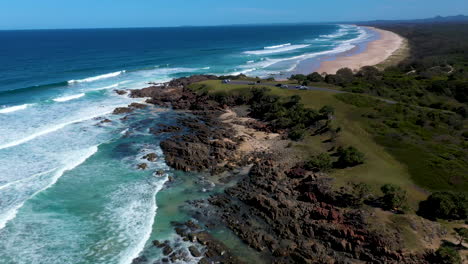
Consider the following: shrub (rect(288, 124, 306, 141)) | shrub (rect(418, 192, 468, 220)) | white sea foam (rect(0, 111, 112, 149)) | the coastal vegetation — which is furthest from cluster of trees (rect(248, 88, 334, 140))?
white sea foam (rect(0, 111, 112, 149))

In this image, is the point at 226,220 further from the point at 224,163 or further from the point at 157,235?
the point at 224,163

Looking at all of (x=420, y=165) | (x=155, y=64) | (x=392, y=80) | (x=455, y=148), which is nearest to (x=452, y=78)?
(x=392, y=80)

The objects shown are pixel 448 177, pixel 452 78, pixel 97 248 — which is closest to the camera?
pixel 97 248

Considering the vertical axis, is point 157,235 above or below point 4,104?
below

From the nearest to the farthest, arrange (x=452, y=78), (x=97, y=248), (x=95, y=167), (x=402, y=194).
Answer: (x=97, y=248) < (x=402, y=194) < (x=95, y=167) < (x=452, y=78)

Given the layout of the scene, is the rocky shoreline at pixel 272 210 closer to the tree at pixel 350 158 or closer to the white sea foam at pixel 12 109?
the tree at pixel 350 158

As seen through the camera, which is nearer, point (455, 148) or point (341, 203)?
point (341, 203)
